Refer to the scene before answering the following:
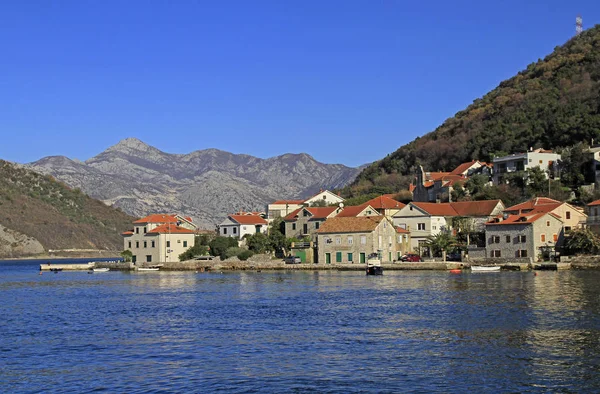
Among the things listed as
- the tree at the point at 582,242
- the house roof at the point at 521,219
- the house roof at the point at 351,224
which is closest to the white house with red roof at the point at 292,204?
the house roof at the point at 351,224

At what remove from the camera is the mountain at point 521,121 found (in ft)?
356

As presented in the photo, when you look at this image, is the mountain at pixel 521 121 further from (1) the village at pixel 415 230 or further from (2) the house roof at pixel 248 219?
(2) the house roof at pixel 248 219

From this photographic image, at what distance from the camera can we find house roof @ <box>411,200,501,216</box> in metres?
86.4

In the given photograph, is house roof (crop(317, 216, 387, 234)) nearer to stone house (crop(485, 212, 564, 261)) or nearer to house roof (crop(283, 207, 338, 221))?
house roof (crop(283, 207, 338, 221))

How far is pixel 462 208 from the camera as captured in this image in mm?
89000

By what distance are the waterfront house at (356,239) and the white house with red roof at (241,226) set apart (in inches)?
834

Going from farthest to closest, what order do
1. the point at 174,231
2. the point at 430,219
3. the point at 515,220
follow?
1. the point at 174,231
2. the point at 430,219
3. the point at 515,220

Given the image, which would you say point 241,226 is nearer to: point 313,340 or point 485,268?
point 485,268

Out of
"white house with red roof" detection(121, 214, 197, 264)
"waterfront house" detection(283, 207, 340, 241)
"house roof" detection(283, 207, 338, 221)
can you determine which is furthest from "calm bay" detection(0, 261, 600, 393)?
"white house with red roof" detection(121, 214, 197, 264)

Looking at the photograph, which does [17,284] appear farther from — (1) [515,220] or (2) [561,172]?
(2) [561,172]

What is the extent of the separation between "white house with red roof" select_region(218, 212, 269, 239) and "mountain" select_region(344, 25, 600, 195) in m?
23.4

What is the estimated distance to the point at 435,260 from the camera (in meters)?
81.3

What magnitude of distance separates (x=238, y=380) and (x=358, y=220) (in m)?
60.5

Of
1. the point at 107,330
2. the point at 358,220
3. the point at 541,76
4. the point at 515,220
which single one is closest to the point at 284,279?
the point at 358,220
